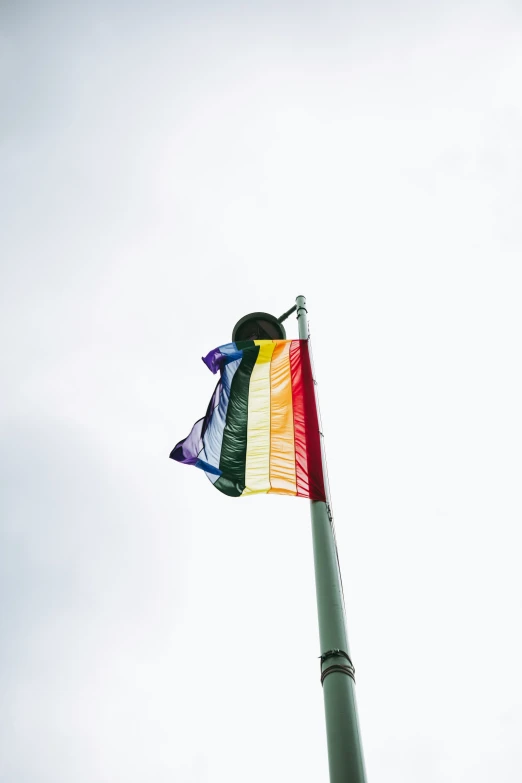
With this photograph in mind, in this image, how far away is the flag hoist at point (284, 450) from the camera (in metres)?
4.24

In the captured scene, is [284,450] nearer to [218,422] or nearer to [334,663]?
[218,422]

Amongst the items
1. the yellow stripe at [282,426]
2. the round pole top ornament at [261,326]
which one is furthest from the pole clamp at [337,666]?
the round pole top ornament at [261,326]

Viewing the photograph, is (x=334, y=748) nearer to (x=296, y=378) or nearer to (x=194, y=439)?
(x=296, y=378)

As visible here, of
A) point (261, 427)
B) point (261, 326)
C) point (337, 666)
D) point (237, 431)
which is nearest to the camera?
point (337, 666)

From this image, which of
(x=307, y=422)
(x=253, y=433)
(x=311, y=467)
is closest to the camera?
(x=311, y=467)

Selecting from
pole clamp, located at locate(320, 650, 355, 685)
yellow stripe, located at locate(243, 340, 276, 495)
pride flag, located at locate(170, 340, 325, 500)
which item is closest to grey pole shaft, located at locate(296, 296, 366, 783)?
pole clamp, located at locate(320, 650, 355, 685)

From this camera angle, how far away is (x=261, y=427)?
7.70 m

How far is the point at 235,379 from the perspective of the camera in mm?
8852

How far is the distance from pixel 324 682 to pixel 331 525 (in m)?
1.78

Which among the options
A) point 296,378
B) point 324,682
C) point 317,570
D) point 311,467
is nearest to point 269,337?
point 296,378

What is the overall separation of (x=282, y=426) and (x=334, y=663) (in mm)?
3509

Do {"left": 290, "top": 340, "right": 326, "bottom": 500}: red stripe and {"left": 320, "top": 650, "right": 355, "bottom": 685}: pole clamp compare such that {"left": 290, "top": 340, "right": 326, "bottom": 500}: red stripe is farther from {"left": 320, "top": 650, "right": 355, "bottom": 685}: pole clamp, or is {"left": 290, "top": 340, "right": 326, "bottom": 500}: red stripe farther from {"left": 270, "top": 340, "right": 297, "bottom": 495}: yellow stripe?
{"left": 320, "top": 650, "right": 355, "bottom": 685}: pole clamp

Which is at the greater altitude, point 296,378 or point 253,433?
point 296,378

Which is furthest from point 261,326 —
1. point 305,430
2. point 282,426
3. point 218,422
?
point 305,430
